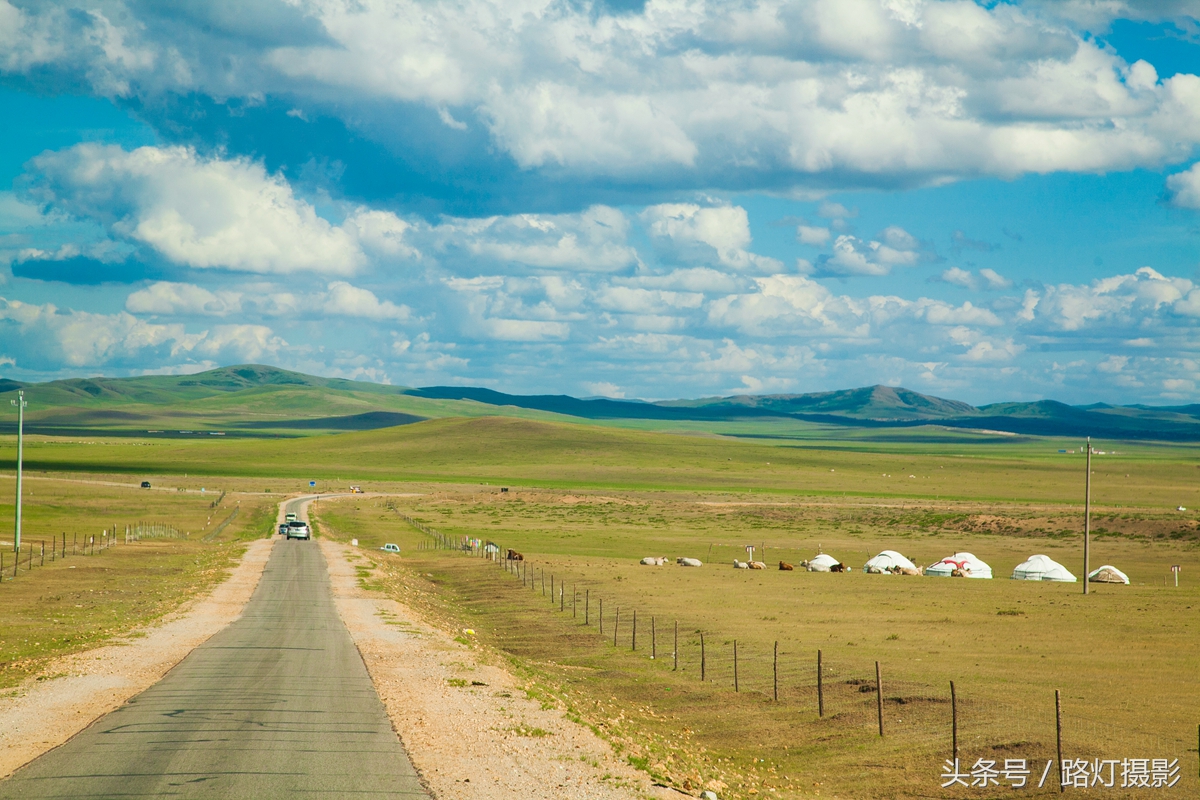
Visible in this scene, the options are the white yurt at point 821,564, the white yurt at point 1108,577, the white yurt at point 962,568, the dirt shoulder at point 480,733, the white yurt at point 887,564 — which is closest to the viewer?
the dirt shoulder at point 480,733

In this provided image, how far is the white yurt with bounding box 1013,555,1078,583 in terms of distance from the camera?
64750 millimetres

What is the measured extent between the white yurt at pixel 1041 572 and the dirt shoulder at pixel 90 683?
161ft

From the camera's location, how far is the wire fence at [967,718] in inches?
834

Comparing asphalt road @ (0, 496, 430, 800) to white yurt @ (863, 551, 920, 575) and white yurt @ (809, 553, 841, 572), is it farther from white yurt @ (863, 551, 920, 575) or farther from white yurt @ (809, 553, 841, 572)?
white yurt @ (863, 551, 920, 575)

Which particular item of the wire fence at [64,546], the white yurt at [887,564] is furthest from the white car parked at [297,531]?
the white yurt at [887,564]

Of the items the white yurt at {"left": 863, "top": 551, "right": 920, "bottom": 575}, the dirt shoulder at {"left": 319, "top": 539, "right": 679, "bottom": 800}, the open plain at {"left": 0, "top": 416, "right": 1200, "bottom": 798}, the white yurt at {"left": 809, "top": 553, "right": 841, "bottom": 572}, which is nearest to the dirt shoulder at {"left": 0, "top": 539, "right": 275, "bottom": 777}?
the open plain at {"left": 0, "top": 416, "right": 1200, "bottom": 798}

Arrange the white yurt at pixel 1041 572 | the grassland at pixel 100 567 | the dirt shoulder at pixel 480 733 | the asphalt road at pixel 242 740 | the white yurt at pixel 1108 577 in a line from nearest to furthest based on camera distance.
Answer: the asphalt road at pixel 242 740, the dirt shoulder at pixel 480 733, the grassland at pixel 100 567, the white yurt at pixel 1108 577, the white yurt at pixel 1041 572

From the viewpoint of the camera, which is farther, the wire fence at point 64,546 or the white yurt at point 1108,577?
the white yurt at point 1108,577

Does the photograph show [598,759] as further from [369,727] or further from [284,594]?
[284,594]

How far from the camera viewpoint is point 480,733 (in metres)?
20.8

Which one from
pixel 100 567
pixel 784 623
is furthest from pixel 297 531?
pixel 784 623

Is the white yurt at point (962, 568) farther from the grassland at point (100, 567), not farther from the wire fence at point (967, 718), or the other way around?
the grassland at point (100, 567)

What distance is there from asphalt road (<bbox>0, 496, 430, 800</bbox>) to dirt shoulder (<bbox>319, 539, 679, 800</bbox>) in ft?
1.87

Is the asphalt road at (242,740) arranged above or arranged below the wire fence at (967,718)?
above
